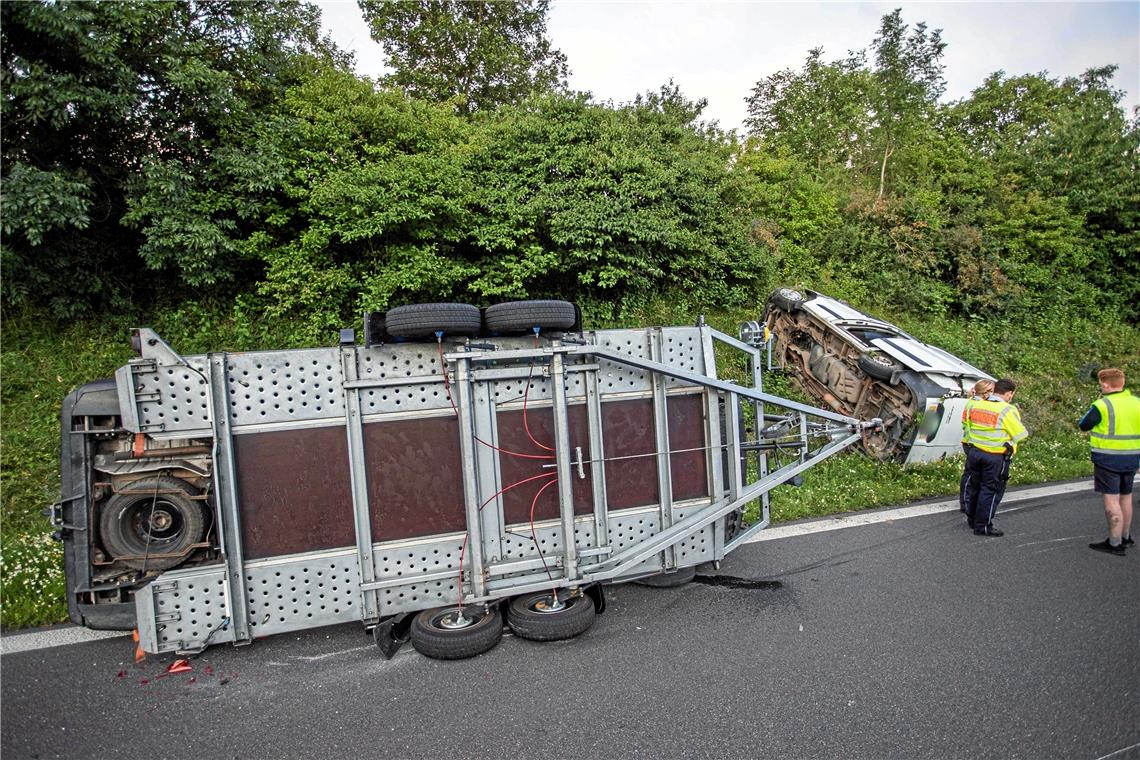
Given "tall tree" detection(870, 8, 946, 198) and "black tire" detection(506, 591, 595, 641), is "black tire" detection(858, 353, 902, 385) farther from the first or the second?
"tall tree" detection(870, 8, 946, 198)

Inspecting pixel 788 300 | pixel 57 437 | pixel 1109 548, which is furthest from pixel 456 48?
pixel 1109 548

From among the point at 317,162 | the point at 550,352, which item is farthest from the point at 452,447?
the point at 317,162

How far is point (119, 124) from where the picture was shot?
7914mm

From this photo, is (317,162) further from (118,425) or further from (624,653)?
(624,653)

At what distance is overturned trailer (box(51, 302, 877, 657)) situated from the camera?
3453 millimetres

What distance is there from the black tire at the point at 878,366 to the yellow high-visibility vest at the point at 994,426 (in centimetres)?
175

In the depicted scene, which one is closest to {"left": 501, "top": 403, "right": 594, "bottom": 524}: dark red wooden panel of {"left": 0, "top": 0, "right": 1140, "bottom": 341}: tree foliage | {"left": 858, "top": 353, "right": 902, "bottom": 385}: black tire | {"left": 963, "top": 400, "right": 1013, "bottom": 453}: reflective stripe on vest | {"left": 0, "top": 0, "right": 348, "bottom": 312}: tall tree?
{"left": 963, "top": 400, "right": 1013, "bottom": 453}: reflective stripe on vest

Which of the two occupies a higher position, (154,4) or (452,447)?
(154,4)

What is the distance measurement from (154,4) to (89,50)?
3.04 ft

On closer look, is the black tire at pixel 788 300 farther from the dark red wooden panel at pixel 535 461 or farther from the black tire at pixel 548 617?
the black tire at pixel 548 617

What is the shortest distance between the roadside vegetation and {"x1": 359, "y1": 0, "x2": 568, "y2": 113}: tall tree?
0.23 ft

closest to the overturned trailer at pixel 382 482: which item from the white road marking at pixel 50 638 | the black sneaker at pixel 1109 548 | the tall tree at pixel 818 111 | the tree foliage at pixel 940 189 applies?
the white road marking at pixel 50 638

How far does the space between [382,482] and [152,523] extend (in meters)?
1.32

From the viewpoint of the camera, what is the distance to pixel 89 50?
268 inches
